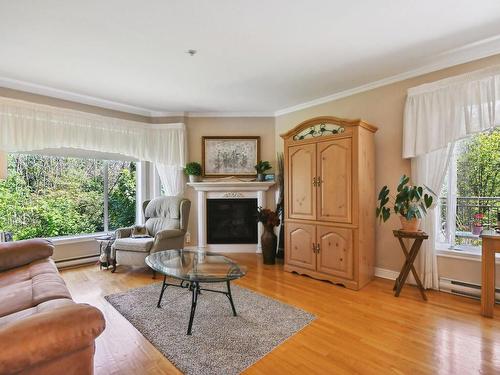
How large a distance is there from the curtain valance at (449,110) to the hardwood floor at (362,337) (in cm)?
162

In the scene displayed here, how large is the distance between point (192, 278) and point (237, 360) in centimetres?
66

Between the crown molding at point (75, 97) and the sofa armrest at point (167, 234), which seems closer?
the crown molding at point (75, 97)

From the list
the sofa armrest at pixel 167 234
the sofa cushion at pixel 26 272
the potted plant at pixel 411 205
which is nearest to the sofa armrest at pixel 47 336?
the sofa cushion at pixel 26 272

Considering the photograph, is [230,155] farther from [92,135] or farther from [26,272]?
[26,272]

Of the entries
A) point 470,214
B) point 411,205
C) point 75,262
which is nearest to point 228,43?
point 411,205

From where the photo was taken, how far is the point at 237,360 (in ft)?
5.75

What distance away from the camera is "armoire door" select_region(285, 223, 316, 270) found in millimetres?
3344

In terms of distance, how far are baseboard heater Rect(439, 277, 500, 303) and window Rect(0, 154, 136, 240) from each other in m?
4.59

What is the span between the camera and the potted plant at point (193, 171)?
14.7ft

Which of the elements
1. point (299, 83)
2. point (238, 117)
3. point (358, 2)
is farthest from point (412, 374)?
point (238, 117)

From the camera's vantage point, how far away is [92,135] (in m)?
3.96

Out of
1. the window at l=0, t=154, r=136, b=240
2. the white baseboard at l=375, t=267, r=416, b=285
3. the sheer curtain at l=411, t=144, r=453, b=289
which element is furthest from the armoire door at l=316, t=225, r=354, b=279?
the window at l=0, t=154, r=136, b=240

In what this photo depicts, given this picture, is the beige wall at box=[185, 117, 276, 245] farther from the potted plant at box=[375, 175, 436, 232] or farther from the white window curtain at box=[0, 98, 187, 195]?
the potted plant at box=[375, 175, 436, 232]

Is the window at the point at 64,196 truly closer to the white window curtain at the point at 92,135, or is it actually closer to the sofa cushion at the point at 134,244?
the white window curtain at the point at 92,135
